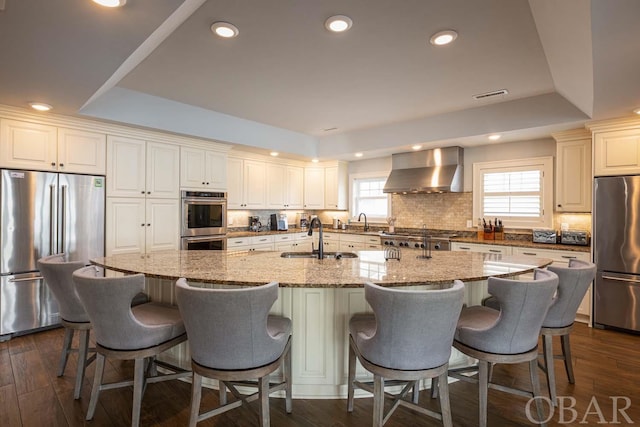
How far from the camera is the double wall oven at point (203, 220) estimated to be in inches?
178

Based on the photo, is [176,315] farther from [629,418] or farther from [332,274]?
[629,418]

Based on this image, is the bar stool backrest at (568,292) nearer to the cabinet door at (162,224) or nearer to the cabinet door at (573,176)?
the cabinet door at (573,176)

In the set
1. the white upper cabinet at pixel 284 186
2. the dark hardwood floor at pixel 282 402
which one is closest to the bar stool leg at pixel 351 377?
the dark hardwood floor at pixel 282 402

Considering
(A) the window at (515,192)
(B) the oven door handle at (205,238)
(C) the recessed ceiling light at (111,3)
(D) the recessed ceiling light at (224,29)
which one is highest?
(D) the recessed ceiling light at (224,29)

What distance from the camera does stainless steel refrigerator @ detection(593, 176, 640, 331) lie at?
3.50m

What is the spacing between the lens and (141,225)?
410 centimetres

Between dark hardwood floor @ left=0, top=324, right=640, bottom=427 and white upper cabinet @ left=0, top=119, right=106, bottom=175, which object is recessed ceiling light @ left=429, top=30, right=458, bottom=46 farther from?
white upper cabinet @ left=0, top=119, right=106, bottom=175

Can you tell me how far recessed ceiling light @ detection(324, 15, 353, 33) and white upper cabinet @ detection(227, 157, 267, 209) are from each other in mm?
3397

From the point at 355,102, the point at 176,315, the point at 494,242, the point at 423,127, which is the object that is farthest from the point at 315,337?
the point at 423,127

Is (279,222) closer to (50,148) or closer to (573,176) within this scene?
(50,148)

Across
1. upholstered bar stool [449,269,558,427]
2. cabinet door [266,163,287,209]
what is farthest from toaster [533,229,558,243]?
cabinet door [266,163,287,209]

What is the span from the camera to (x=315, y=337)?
2240 millimetres

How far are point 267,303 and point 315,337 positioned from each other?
826 millimetres

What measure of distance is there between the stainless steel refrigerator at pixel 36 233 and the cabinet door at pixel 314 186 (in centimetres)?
376
